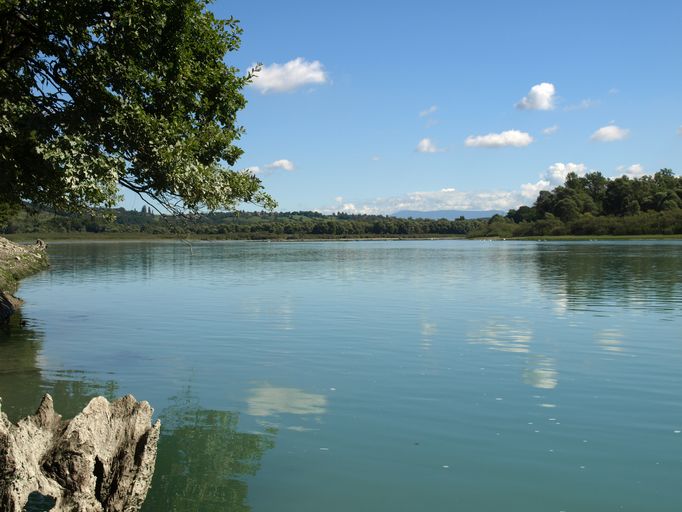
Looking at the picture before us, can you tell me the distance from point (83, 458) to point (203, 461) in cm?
371

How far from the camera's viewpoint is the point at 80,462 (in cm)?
1061

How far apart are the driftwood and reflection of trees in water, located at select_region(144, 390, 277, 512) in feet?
2.97

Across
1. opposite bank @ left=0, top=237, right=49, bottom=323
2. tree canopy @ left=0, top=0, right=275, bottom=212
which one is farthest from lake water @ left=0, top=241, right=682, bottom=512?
opposite bank @ left=0, top=237, right=49, bottom=323

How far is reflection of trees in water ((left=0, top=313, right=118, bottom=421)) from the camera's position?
17953mm

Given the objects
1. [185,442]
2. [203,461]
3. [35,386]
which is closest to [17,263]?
[35,386]

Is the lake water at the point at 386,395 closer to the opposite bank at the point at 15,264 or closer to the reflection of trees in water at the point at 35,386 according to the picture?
the reflection of trees in water at the point at 35,386

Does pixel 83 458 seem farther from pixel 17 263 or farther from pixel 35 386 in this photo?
pixel 17 263

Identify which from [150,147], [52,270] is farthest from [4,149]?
[52,270]

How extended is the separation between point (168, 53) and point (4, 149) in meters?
6.26

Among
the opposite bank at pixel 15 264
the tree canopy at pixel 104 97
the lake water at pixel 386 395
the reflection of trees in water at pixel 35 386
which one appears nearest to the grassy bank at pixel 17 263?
the opposite bank at pixel 15 264

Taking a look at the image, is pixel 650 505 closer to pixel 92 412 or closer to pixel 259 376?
pixel 92 412

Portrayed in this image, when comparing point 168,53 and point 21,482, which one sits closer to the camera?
point 21,482

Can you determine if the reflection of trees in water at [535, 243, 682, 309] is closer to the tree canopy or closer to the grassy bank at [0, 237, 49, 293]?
the tree canopy

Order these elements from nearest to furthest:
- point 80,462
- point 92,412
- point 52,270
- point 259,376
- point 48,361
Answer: point 80,462 → point 92,412 → point 259,376 → point 48,361 → point 52,270
